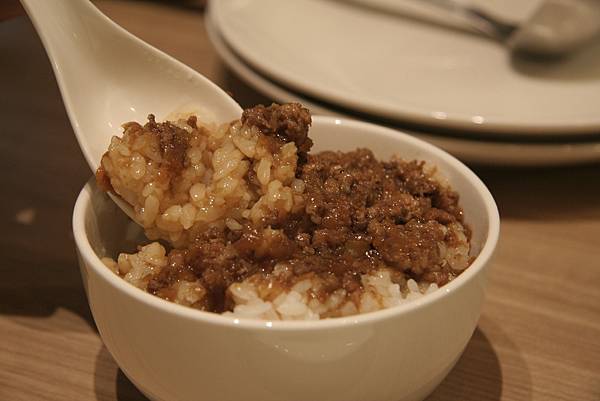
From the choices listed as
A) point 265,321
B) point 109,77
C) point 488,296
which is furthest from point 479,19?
point 265,321

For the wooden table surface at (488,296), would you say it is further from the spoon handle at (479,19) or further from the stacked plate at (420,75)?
the spoon handle at (479,19)

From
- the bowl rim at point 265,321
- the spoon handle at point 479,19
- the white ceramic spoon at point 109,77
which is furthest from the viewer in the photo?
the spoon handle at point 479,19

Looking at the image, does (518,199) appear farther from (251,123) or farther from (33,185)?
(33,185)

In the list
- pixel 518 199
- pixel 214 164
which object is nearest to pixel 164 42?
pixel 518 199

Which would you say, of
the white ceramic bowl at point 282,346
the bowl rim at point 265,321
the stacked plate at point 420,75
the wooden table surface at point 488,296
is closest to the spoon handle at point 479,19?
the stacked plate at point 420,75

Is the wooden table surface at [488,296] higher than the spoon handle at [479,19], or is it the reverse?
the spoon handle at [479,19]

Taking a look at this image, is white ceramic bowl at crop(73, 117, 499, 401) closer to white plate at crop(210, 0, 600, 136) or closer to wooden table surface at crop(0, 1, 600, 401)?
wooden table surface at crop(0, 1, 600, 401)
